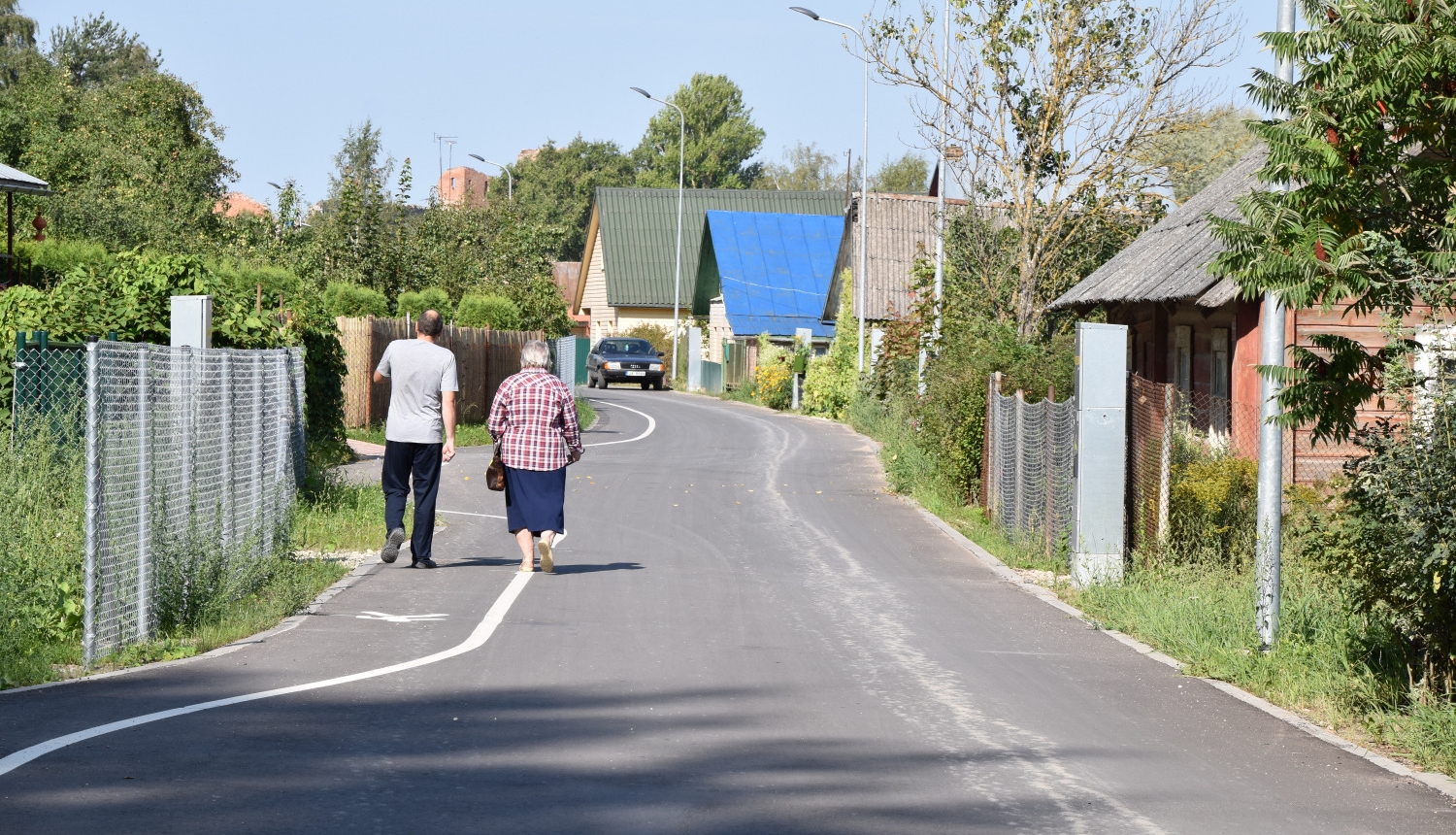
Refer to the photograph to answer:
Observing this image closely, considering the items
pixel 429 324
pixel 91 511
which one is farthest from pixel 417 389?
pixel 91 511

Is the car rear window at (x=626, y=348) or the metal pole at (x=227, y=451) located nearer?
the metal pole at (x=227, y=451)

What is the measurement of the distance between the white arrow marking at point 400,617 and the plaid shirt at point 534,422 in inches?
90.2

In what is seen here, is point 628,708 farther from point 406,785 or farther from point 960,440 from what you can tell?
point 960,440

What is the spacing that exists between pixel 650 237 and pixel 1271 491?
6930 cm

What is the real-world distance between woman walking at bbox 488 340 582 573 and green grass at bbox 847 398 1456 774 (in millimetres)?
3893

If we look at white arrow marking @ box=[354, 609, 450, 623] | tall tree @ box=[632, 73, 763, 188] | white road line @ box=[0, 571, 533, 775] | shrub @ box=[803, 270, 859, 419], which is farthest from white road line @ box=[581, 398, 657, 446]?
tall tree @ box=[632, 73, 763, 188]

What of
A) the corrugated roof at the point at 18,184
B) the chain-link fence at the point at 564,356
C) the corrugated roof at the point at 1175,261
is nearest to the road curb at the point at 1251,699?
the corrugated roof at the point at 1175,261

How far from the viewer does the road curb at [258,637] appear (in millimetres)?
7558

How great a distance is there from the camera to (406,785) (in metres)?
5.63

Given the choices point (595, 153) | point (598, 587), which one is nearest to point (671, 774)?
point (598, 587)

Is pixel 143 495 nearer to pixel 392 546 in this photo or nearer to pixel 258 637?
pixel 258 637

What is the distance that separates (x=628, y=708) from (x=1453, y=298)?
4030 mm

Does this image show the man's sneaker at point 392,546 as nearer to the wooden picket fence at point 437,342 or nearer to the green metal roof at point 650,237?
the wooden picket fence at point 437,342

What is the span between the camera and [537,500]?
11.9 m
